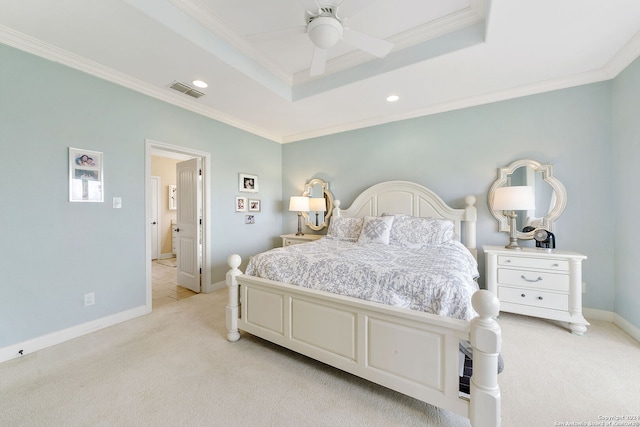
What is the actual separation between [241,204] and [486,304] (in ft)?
12.1

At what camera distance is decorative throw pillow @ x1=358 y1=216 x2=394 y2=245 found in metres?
2.98

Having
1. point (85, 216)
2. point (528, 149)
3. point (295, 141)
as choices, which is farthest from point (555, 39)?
point (85, 216)

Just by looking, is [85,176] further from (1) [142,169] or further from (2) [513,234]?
(2) [513,234]

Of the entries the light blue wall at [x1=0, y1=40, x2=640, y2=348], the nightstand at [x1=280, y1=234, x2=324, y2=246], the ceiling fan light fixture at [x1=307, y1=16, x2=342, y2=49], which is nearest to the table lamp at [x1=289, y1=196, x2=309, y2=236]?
the nightstand at [x1=280, y1=234, x2=324, y2=246]

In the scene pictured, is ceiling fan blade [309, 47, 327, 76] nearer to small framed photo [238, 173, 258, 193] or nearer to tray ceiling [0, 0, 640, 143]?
tray ceiling [0, 0, 640, 143]

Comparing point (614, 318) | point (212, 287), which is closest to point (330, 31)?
point (212, 287)

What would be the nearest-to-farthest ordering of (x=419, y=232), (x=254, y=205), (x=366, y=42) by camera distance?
(x=366, y=42)
(x=419, y=232)
(x=254, y=205)

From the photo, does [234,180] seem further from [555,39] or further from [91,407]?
[555,39]

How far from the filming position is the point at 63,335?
7.59 ft

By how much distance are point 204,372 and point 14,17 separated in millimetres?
3107

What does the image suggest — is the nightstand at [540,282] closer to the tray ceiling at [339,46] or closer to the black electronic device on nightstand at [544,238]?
the black electronic device on nightstand at [544,238]

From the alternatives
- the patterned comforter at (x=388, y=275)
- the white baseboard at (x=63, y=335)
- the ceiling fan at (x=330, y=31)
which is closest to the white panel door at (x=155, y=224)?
the white baseboard at (x=63, y=335)

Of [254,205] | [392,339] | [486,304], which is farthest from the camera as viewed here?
[254,205]

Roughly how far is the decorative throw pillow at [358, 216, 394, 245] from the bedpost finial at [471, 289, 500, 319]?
5.61 ft
